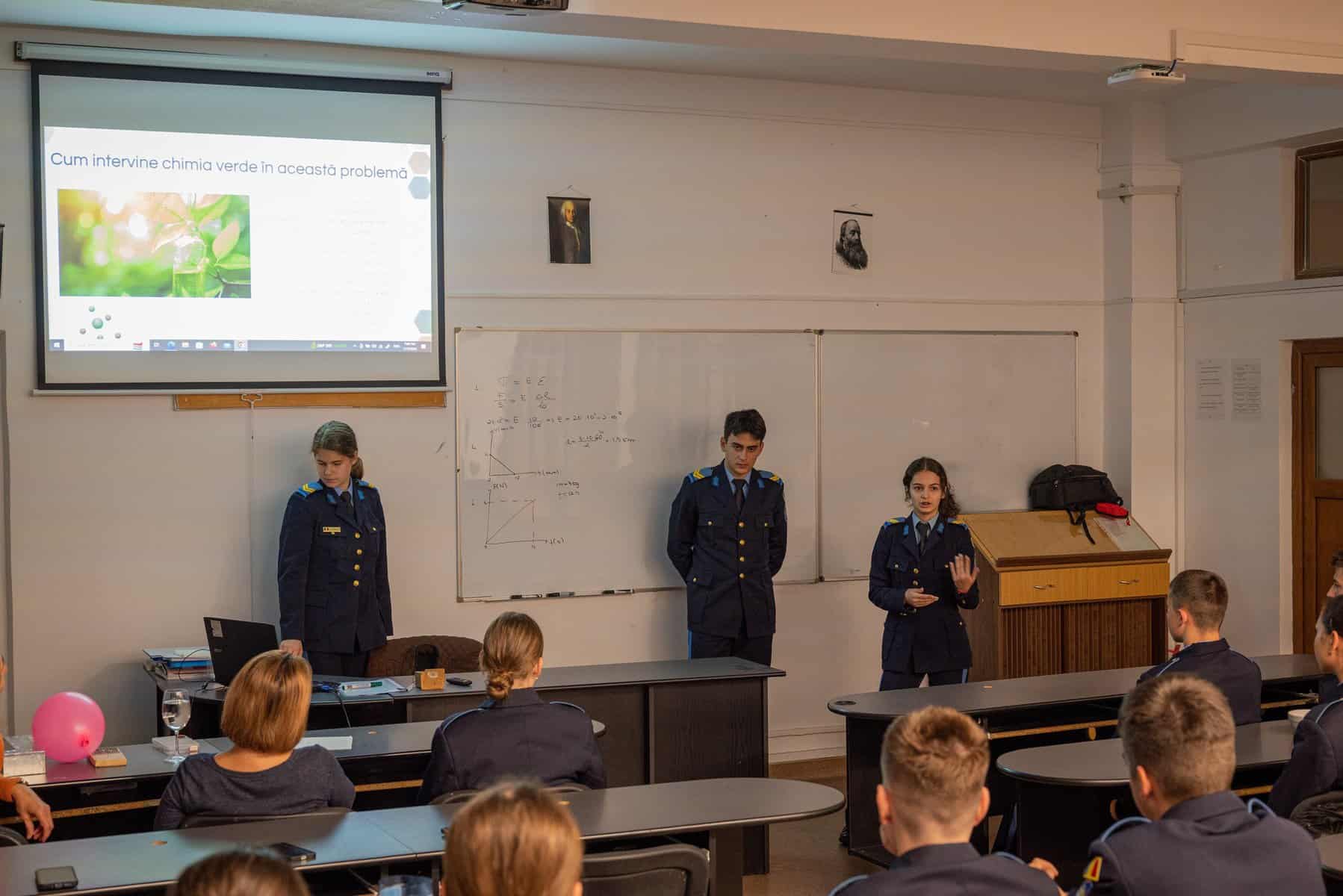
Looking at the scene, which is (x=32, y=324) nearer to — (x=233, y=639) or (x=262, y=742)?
(x=233, y=639)

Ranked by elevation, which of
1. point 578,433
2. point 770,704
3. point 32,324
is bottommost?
point 770,704

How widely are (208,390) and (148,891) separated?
3.48 m

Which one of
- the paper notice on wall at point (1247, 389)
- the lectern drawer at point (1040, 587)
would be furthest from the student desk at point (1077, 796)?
the paper notice on wall at point (1247, 389)

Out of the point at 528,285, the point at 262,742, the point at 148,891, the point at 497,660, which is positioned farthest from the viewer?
the point at 528,285

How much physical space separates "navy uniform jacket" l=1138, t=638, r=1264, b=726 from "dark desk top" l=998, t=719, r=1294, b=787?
0.10 meters

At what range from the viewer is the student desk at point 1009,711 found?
4.54 metres

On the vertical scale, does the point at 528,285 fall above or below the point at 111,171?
below

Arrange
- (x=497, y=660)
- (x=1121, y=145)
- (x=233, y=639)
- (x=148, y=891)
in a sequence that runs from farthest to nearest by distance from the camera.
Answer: (x=1121, y=145) < (x=233, y=639) < (x=497, y=660) < (x=148, y=891)

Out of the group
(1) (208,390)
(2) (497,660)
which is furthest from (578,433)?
(2) (497,660)

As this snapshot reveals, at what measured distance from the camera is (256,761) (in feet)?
9.93

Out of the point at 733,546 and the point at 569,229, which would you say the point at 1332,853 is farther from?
the point at 569,229

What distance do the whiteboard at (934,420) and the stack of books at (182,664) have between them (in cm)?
310

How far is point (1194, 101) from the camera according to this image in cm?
729

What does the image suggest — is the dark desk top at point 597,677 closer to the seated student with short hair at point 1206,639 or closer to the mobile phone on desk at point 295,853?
the seated student with short hair at point 1206,639
